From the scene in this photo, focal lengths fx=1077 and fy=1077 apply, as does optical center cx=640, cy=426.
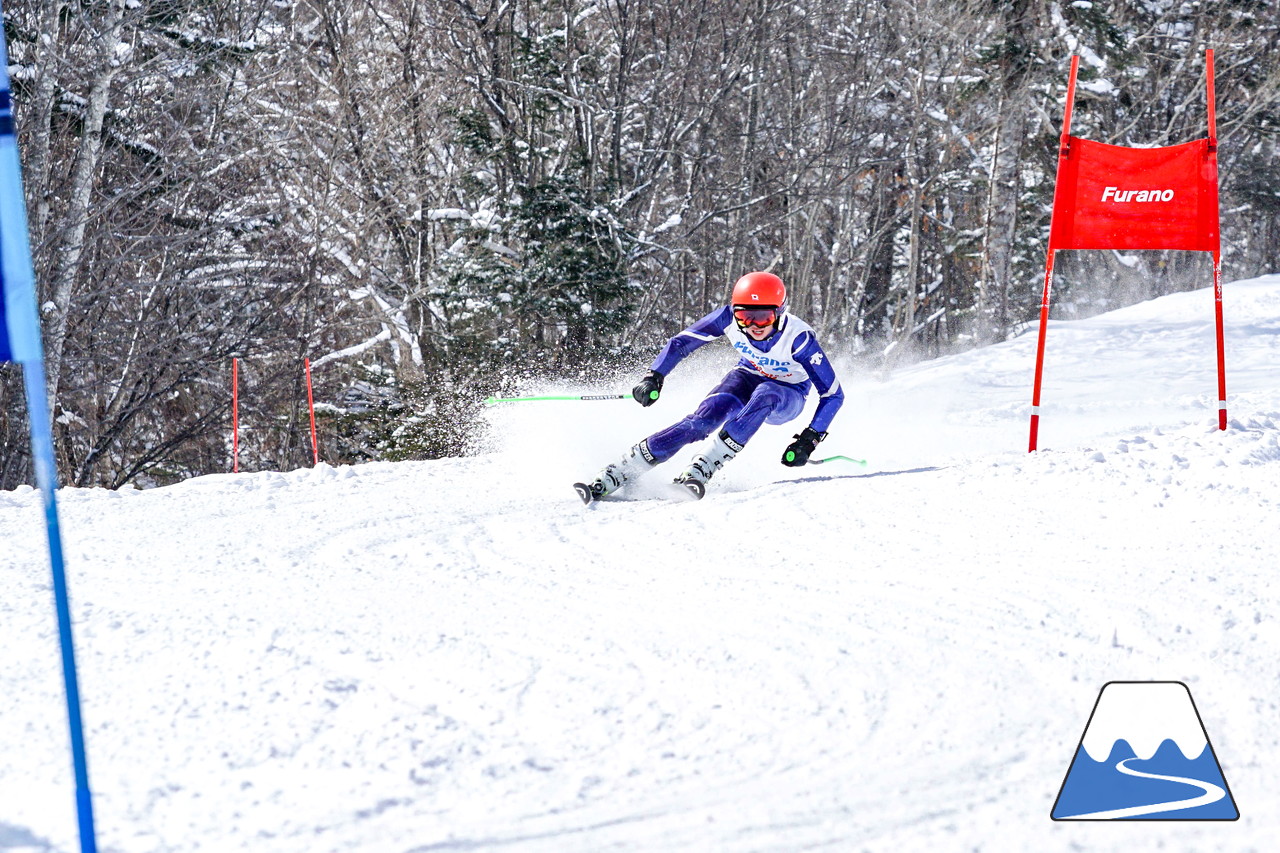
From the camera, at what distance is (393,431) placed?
1483 cm

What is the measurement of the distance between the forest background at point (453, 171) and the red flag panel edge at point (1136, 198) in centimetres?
836

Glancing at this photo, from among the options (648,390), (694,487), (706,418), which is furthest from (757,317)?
(694,487)

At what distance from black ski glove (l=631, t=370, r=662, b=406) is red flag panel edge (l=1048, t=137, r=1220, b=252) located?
2696mm

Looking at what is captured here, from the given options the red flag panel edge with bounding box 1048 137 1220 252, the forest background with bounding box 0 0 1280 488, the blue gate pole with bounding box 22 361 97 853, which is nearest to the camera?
the blue gate pole with bounding box 22 361 97 853

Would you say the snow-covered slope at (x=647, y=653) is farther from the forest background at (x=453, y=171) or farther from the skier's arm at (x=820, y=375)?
the forest background at (x=453, y=171)

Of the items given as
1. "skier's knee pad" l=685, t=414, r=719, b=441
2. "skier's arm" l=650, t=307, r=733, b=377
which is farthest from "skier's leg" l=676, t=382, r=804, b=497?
"skier's arm" l=650, t=307, r=733, b=377

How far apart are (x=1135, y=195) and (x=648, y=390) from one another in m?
3.48

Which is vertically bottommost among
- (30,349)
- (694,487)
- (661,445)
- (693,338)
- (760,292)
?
(694,487)

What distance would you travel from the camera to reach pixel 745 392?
7.44 meters

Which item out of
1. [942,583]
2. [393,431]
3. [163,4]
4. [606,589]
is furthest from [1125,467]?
[163,4]

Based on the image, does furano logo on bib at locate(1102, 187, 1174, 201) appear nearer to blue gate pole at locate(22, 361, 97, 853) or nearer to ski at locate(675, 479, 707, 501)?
ski at locate(675, 479, 707, 501)

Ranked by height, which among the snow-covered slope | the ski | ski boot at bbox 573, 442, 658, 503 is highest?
ski boot at bbox 573, 442, 658, 503

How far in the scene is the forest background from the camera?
45.2 feet

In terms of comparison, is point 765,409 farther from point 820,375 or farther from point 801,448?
point 820,375
